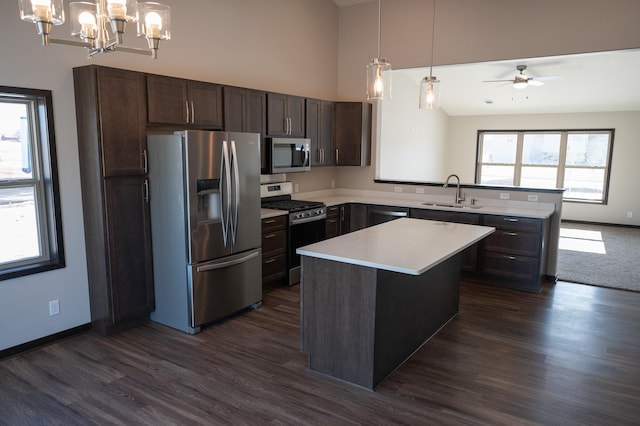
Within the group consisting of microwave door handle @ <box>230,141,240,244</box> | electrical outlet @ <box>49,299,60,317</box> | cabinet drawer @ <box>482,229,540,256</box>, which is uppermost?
microwave door handle @ <box>230,141,240,244</box>

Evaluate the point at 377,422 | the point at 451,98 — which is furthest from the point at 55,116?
the point at 451,98

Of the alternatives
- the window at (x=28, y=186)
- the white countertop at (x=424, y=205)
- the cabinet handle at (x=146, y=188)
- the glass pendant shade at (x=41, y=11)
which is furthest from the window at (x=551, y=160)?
the glass pendant shade at (x=41, y=11)

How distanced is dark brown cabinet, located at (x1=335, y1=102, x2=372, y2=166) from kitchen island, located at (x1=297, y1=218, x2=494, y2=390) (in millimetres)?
2981

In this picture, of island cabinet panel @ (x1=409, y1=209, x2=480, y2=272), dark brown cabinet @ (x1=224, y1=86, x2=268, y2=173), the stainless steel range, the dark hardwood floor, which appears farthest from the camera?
island cabinet panel @ (x1=409, y1=209, x2=480, y2=272)

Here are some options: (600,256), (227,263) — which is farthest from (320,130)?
(600,256)

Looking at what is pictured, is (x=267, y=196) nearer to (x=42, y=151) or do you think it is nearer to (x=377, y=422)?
(x=42, y=151)

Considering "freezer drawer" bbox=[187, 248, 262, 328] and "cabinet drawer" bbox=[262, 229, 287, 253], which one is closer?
"freezer drawer" bbox=[187, 248, 262, 328]

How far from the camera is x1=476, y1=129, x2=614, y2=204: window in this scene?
923 centimetres

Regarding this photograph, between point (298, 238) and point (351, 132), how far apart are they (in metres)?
1.94

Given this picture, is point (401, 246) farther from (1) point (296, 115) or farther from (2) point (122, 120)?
(1) point (296, 115)

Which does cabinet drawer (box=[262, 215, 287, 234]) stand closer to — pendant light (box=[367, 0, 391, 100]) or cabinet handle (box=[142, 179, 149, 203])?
cabinet handle (box=[142, 179, 149, 203])

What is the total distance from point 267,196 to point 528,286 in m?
3.15

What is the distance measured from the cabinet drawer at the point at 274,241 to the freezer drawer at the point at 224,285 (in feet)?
0.94

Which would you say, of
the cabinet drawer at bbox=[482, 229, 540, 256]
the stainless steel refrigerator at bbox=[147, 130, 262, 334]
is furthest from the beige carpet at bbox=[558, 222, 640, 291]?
the stainless steel refrigerator at bbox=[147, 130, 262, 334]
